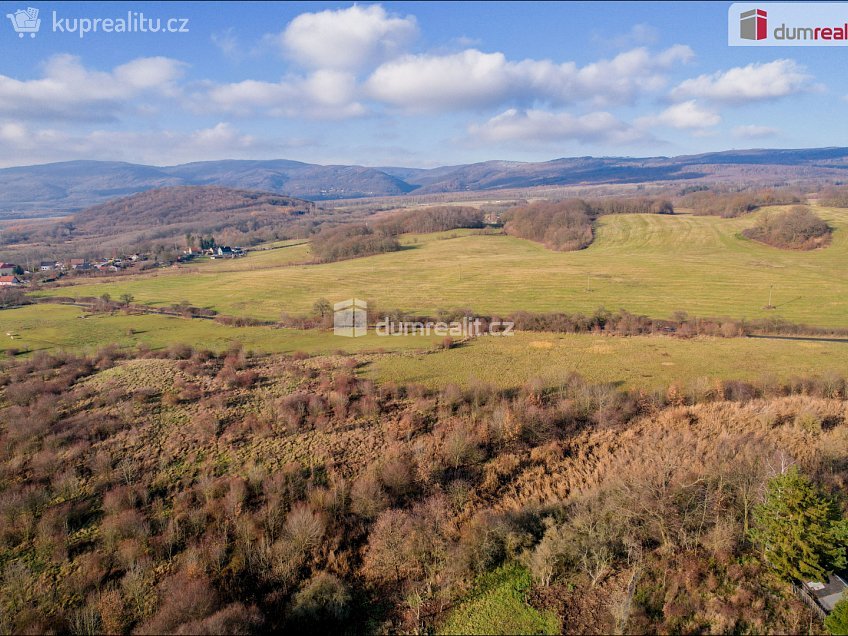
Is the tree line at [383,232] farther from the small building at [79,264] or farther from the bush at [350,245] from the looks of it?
the small building at [79,264]

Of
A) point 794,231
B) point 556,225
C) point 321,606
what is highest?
point 556,225

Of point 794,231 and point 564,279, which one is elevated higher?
point 794,231

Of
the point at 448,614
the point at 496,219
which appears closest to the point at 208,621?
the point at 448,614

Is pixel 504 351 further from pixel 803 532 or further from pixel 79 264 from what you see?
pixel 79 264

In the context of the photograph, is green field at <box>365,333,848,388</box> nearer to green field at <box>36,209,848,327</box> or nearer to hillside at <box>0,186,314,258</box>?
green field at <box>36,209,848,327</box>

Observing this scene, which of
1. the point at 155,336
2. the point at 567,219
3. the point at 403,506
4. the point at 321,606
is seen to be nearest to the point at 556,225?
the point at 567,219

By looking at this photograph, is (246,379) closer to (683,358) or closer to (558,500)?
(558,500)
